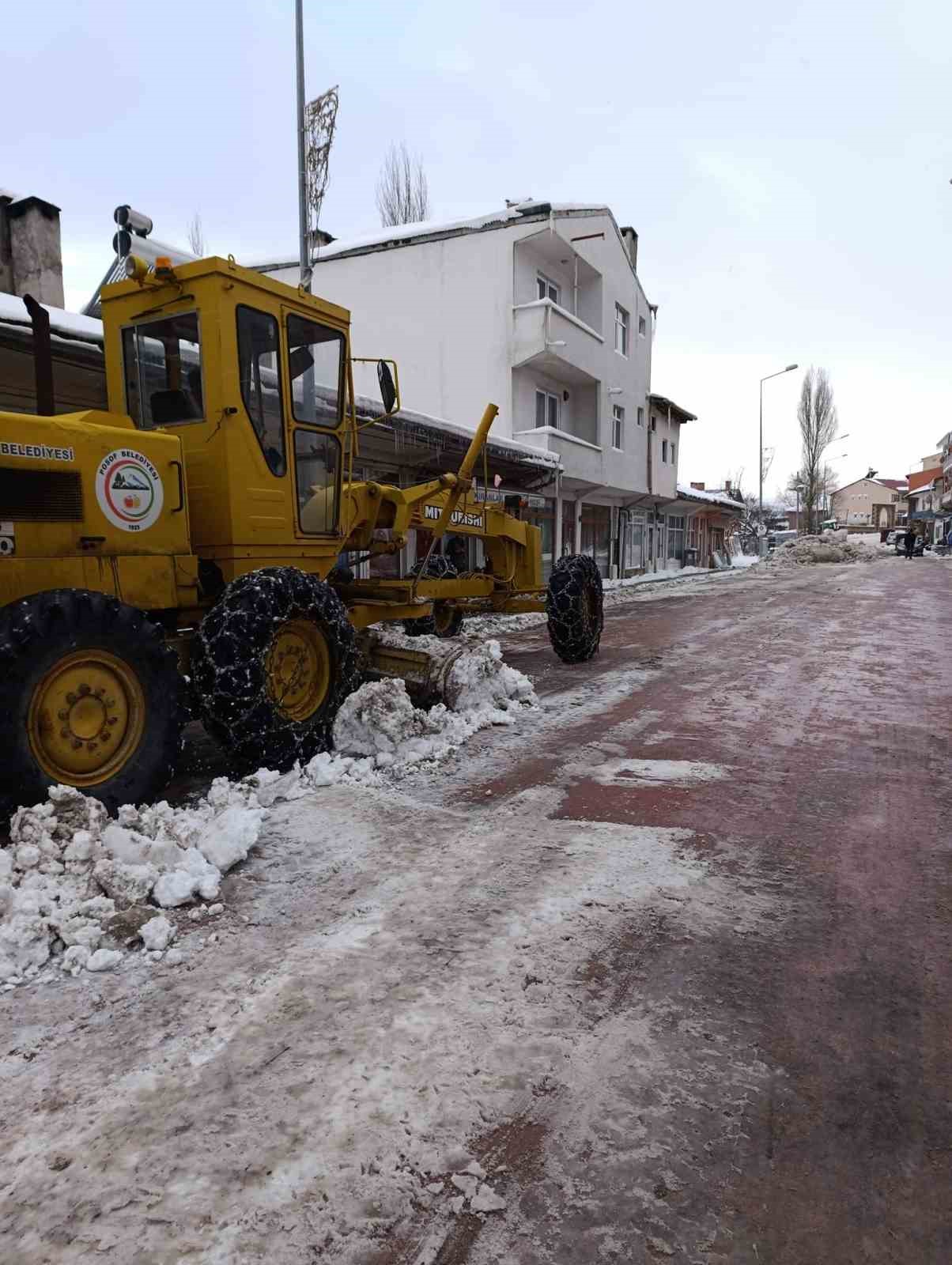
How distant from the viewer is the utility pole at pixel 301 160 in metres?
11.6

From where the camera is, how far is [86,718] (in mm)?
4078

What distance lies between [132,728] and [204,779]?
0.88 metres

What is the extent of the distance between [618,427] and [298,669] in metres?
24.2

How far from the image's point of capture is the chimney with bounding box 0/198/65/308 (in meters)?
10.9


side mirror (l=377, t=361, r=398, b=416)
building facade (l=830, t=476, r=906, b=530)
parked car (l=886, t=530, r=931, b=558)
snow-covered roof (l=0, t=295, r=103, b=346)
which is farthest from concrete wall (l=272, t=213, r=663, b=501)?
building facade (l=830, t=476, r=906, b=530)

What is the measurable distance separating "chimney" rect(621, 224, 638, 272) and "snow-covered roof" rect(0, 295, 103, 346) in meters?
26.7

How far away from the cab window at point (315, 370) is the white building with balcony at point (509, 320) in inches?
519

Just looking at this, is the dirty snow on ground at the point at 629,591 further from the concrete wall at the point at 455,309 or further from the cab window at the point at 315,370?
the cab window at the point at 315,370

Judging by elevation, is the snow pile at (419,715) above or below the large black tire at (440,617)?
below

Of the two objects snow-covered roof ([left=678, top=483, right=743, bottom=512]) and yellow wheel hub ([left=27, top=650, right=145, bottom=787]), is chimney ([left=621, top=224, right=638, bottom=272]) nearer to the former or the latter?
snow-covered roof ([left=678, top=483, right=743, bottom=512])

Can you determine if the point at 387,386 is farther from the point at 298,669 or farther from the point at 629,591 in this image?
the point at 629,591

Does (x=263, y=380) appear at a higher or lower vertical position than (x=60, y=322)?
lower

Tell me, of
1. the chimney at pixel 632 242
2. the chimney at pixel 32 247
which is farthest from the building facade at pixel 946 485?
the chimney at pixel 32 247

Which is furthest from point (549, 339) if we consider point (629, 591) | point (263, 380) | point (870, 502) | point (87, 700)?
point (870, 502)
